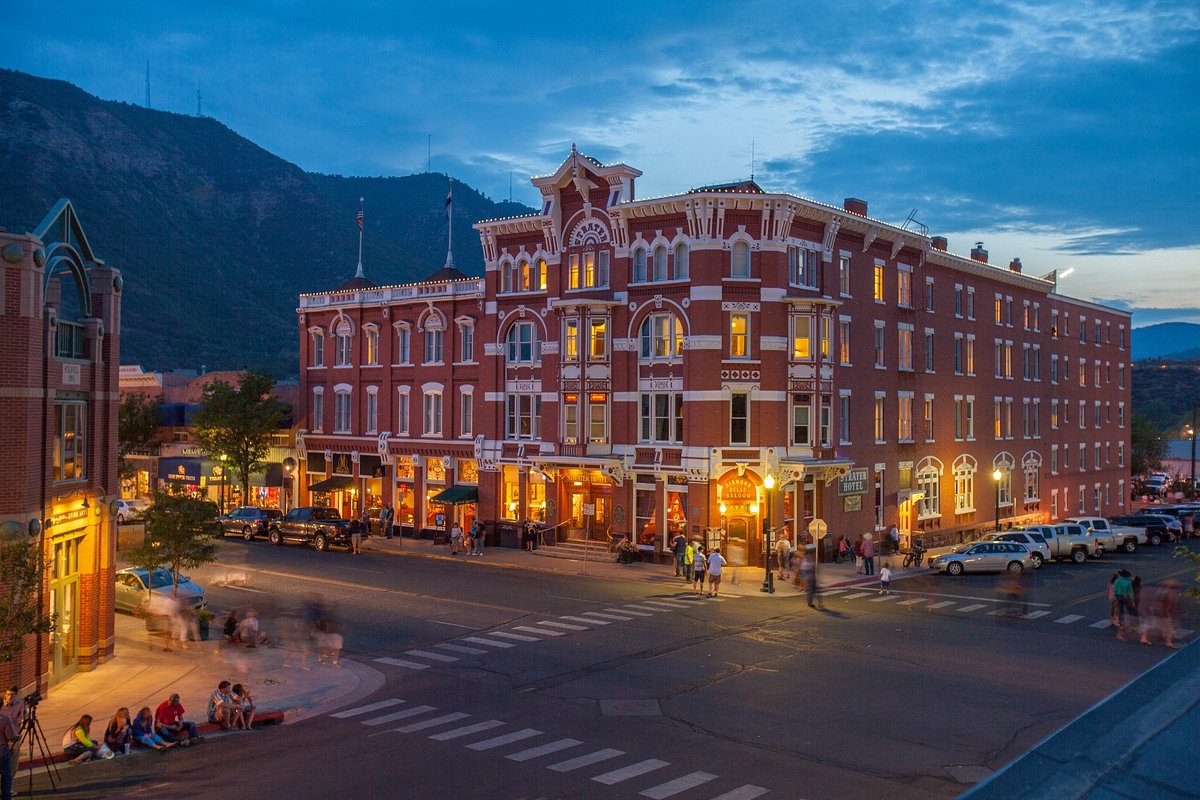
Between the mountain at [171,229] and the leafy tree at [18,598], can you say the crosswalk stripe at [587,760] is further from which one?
the mountain at [171,229]

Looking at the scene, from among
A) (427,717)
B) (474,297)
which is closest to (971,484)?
(474,297)

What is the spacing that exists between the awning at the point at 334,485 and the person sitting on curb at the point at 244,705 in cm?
3975

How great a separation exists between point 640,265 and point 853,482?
14231 mm

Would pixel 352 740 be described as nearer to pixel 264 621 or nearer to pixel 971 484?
pixel 264 621

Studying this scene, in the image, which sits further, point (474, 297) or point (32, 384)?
point (474, 297)

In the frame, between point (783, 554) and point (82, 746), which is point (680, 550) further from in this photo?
point (82, 746)

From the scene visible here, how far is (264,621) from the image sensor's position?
30.3 meters

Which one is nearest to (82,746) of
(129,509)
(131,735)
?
(131,735)

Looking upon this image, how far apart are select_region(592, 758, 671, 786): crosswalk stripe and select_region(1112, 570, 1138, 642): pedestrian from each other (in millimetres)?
17924

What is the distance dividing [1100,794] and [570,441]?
38.5 meters

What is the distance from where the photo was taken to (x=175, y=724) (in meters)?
18.3

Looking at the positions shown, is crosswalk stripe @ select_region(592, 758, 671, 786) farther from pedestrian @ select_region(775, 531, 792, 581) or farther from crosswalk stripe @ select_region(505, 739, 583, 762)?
A: pedestrian @ select_region(775, 531, 792, 581)

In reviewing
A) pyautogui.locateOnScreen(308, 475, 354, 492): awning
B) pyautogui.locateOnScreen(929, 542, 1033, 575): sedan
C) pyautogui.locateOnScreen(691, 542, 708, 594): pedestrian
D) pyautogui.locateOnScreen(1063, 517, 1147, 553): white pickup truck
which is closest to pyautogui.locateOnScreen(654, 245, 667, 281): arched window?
pyautogui.locateOnScreen(691, 542, 708, 594): pedestrian

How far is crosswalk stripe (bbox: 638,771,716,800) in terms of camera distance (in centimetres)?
1482
